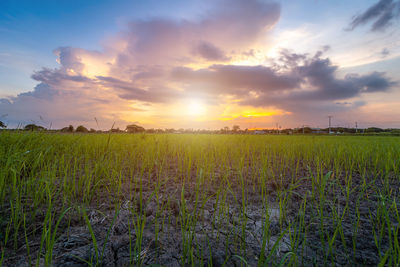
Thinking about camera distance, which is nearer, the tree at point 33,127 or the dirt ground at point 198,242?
the dirt ground at point 198,242

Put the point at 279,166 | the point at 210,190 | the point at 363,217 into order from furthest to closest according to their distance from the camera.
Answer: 1. the point at 279,166
2. the point at 210,190
3. the point at 363,217

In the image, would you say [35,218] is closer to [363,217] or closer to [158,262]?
[158,262]

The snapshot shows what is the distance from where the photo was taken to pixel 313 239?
4.76ft

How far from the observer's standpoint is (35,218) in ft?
5.34

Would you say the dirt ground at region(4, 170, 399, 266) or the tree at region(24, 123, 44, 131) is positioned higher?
the tree at region(24, 123, 44, 131)

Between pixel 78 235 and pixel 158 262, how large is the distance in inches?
26.8

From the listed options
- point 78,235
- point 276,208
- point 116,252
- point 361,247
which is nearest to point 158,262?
point 116,252

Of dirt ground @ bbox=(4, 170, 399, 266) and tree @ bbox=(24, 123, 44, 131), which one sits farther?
tree @ bbox=(24, 123, 44, 131)

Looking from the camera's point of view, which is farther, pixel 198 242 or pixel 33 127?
pixel 33 127

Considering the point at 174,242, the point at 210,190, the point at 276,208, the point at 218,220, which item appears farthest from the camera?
the point at 210,190

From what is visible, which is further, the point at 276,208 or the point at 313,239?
the point at 276,208

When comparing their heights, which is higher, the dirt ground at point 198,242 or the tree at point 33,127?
the tree at point 33,127

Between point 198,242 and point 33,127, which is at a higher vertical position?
point 33,127

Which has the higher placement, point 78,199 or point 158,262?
point 78,199
